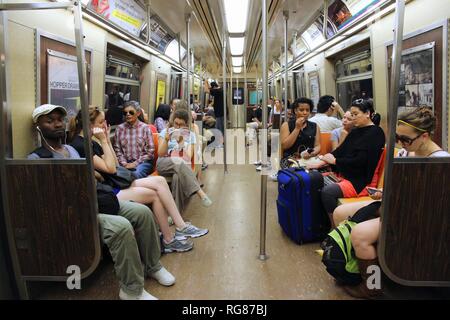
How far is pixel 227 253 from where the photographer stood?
2869 mm

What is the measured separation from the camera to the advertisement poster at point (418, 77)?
8.24 feet

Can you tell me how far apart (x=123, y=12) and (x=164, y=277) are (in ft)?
11.1

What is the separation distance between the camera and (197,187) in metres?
3.61

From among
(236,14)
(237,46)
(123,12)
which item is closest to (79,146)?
(123,12)

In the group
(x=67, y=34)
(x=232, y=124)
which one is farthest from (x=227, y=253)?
(x=232, y=124)

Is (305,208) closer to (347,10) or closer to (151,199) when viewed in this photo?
(151,199)

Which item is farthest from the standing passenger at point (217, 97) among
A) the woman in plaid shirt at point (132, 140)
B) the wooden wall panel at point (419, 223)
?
the wooden wall panel at point (419, 223)

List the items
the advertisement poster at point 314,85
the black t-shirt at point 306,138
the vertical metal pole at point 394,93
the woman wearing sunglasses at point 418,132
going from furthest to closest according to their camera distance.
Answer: the advertisement poster at point 314,85
the black t-shirt at point 306,138
the woman wearing sunglasses at point 418,132
the vertical metal pole at point 394,93

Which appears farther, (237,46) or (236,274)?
(237,46)

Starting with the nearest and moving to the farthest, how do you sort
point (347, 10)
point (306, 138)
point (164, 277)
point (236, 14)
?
point (164, 277) < point (306, 138) < point (347, 10) < point (236, 14)

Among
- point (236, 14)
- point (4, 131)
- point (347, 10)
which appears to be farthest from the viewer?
point (236, 14)

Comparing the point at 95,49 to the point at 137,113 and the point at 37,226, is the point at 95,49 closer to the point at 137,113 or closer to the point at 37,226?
the point at 137,113

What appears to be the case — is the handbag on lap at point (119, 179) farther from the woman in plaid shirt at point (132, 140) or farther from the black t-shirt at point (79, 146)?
the woman in plaid shirt at point (132, 140)

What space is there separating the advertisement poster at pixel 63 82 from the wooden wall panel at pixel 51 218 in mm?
790
